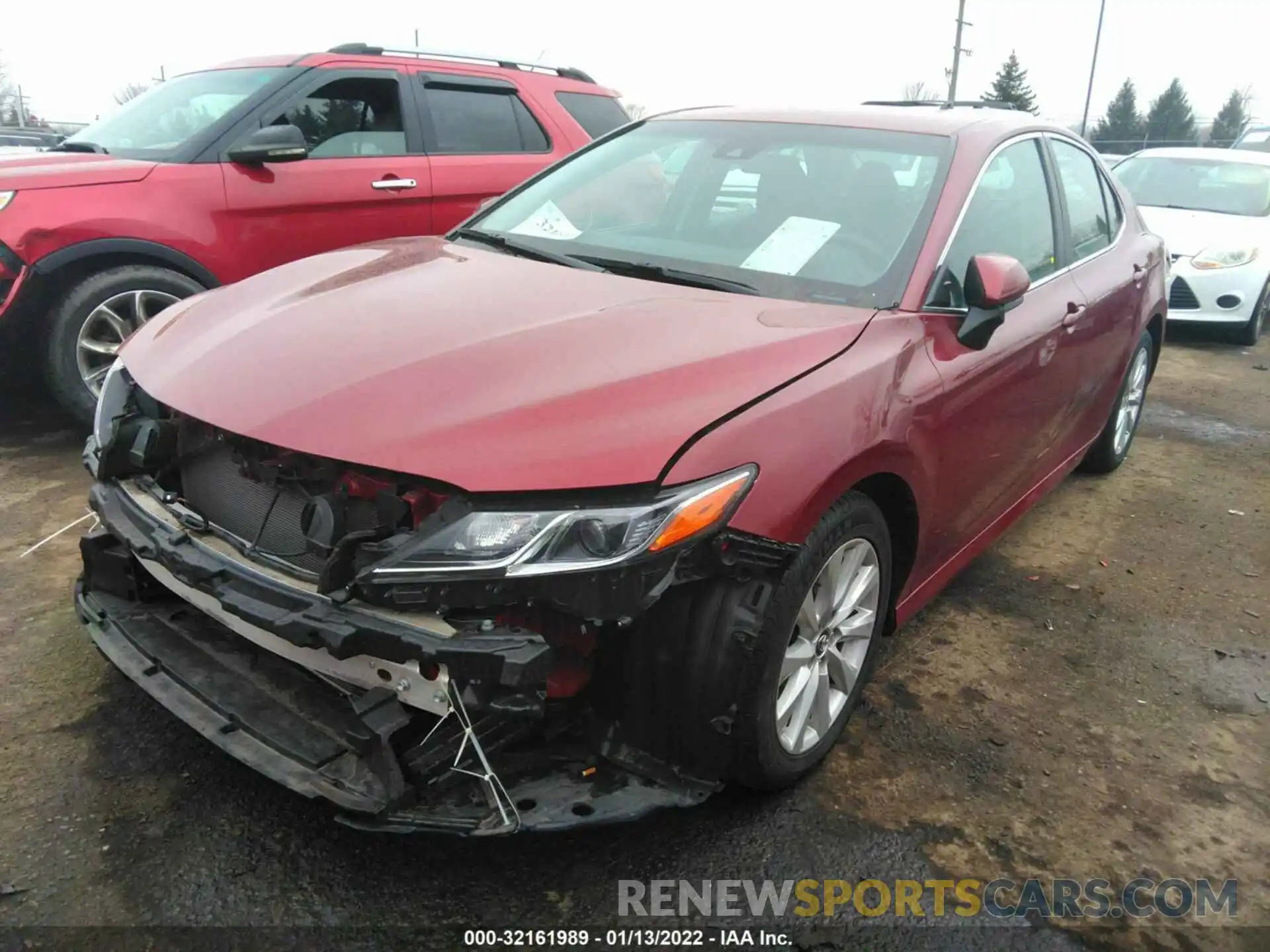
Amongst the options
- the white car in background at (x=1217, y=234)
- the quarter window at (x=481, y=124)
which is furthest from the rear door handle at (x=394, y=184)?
the white car in background at (x=1217, y=234)

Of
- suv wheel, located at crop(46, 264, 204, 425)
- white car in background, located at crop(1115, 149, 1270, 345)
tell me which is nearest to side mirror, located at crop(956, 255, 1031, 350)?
suv wheel, located at crop(46, 264, 204, 425)

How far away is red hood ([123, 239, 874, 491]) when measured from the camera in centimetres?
189

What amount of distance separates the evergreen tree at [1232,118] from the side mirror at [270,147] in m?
62.9

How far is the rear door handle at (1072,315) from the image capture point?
11.0 ft

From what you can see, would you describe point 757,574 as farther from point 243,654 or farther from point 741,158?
point 741,158

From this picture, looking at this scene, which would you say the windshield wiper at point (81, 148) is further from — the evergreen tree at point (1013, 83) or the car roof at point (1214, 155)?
the evergreen tree at point (1013, 83)

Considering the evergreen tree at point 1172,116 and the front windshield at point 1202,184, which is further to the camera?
the evergreen tree at point 1172,116

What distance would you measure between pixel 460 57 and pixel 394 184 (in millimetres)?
1014

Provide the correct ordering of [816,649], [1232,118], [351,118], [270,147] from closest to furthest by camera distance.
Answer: [816,649] → [270,147] → [351,118] → [1232,118]

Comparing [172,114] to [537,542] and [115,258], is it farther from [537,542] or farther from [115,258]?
[537,542]

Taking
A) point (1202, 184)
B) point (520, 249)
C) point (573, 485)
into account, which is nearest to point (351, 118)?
point (520, 249)

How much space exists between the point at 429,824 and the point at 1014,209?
8.92 ft

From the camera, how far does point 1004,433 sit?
3033mm

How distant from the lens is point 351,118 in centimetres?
521
